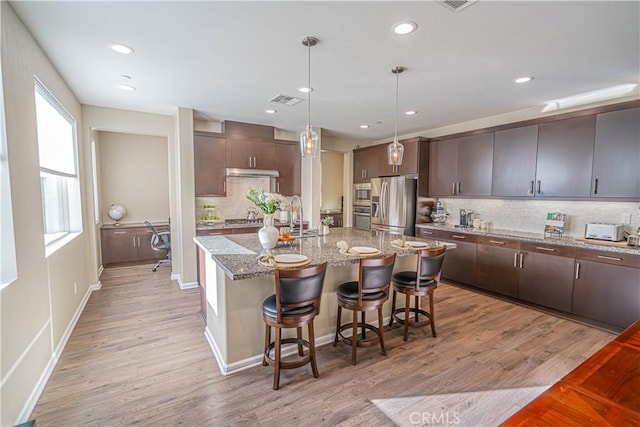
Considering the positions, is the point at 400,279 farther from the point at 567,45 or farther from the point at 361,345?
the point at 567,45

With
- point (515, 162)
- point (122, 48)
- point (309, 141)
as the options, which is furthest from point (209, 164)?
point (515, 162)

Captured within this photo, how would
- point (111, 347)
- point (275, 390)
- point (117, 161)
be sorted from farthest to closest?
point (117, 161)
point (111, 347)
point (275, 390)

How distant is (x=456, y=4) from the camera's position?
1892 millimetres

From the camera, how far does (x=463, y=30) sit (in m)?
2.21

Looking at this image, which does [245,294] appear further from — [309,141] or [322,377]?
[309,141]

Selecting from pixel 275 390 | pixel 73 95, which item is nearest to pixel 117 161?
pixel 73 95

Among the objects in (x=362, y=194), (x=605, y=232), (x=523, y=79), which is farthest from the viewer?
(x=362, y=194)

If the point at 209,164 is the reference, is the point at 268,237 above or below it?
below

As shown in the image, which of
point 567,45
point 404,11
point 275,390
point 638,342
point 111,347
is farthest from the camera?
point 111,347

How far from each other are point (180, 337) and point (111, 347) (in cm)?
60

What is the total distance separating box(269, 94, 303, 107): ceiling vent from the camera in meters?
3.86

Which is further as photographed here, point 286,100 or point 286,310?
point 286,100

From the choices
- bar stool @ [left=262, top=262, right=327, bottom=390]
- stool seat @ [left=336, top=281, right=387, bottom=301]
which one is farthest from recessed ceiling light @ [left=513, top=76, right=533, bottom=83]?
bar stool @ [left=262, top=262, right=327, bottom=390]

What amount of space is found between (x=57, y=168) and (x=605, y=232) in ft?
20.6
